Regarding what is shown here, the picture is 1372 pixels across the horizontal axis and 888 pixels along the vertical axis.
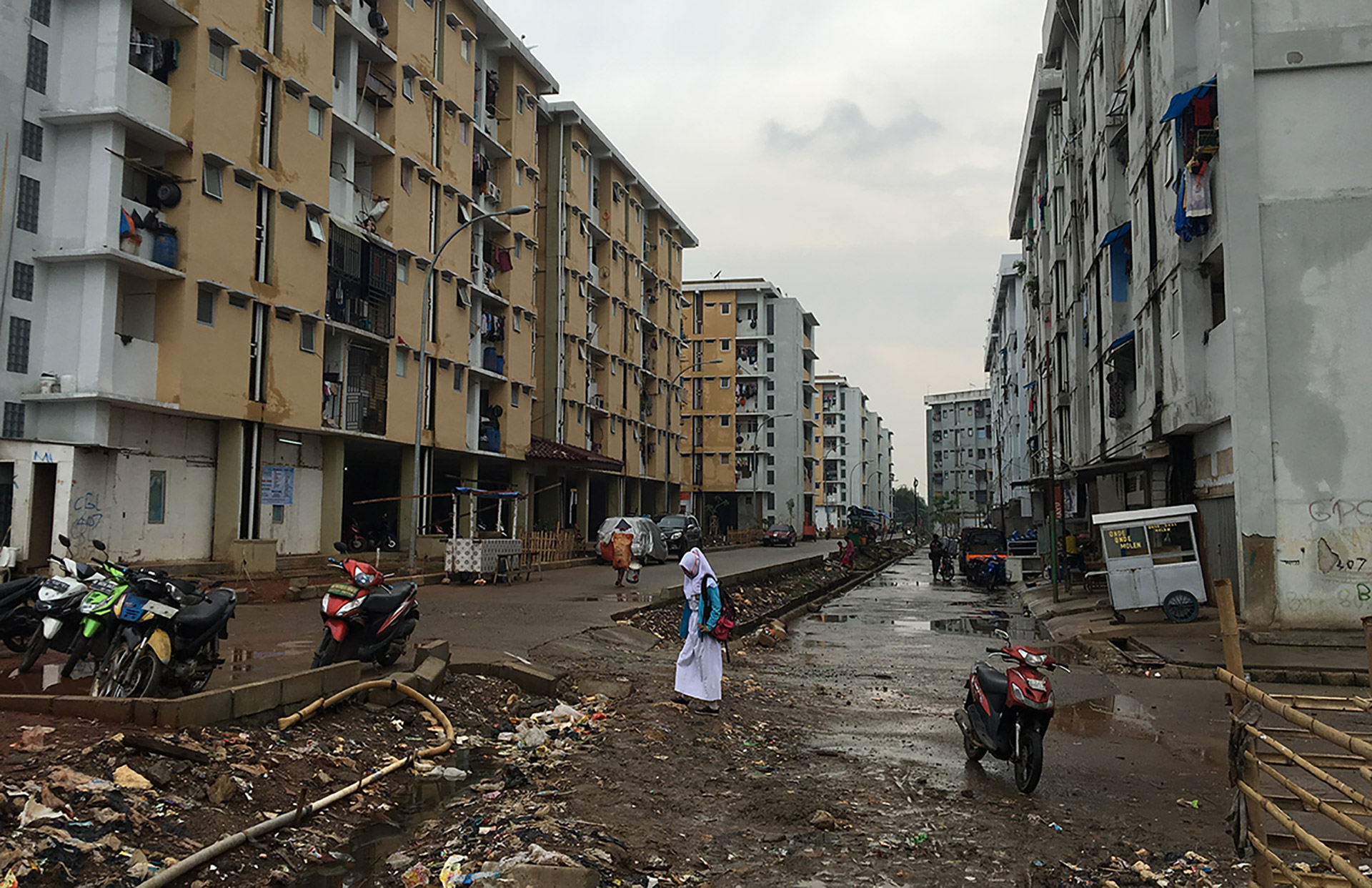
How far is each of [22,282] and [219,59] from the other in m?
7.14

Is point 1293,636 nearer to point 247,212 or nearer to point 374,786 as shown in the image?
point 374,786

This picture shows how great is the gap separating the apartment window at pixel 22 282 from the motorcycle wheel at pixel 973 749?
2122 cm

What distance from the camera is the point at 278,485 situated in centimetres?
2577

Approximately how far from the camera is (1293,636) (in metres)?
15.0

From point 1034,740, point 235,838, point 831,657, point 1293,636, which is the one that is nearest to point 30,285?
point 831,657

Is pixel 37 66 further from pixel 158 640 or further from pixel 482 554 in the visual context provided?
pixel 158 640

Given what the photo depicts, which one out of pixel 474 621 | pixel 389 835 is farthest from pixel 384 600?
pixel 474 621

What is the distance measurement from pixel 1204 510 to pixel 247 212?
23339 millimetres

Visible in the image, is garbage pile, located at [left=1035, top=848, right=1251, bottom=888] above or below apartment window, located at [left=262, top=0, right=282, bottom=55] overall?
below

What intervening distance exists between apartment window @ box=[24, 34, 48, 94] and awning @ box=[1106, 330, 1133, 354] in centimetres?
2633

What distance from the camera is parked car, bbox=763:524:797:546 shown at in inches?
2496

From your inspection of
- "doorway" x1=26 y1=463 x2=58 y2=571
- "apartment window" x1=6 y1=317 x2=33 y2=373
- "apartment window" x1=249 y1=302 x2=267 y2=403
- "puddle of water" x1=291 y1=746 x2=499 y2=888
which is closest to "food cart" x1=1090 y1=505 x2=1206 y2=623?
"puddle of water" x1=291 y1=746 x2=499 y2=888

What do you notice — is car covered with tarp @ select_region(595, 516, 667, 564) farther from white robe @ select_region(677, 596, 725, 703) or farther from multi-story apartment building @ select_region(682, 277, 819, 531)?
multi-story apartment building @ select_region(682, 277, 819, 531)

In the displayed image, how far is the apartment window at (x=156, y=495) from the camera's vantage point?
2191cm
